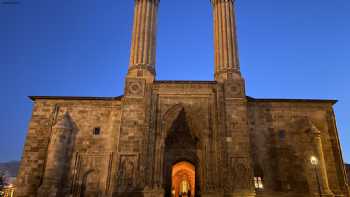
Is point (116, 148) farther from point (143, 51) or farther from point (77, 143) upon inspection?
point (143, 51)

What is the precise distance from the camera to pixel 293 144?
17.5 meters

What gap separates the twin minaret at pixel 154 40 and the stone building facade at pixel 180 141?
0.28 ft

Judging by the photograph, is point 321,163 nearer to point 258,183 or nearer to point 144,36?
point 258,183

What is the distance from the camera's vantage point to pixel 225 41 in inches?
749

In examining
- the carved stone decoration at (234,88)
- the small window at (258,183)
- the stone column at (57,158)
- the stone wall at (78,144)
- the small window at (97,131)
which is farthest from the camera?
the small window at (97,131)

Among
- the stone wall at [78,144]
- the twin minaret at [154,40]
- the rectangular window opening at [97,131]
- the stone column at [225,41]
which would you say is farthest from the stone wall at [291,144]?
the rectangular window opening at [97,131]

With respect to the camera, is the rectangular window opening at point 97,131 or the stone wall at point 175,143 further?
the rectangular window opening at point 97,131

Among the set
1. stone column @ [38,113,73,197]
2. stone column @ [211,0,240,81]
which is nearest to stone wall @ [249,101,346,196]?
stone column @ [211,0,240,81]

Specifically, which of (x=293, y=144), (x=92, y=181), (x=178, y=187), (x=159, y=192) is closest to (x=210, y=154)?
(x=159, y=192)

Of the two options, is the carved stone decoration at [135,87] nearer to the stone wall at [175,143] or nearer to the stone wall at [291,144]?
the stone wall at [175,143]

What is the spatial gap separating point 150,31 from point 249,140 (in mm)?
9898

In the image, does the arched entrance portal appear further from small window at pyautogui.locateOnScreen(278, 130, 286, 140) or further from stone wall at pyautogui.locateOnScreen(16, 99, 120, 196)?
small window at pyautogui.locateOnScreen(278, 130, 286, 140)

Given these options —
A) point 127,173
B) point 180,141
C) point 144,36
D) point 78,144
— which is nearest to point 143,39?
point 144,36

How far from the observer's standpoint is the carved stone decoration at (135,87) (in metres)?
17.3
